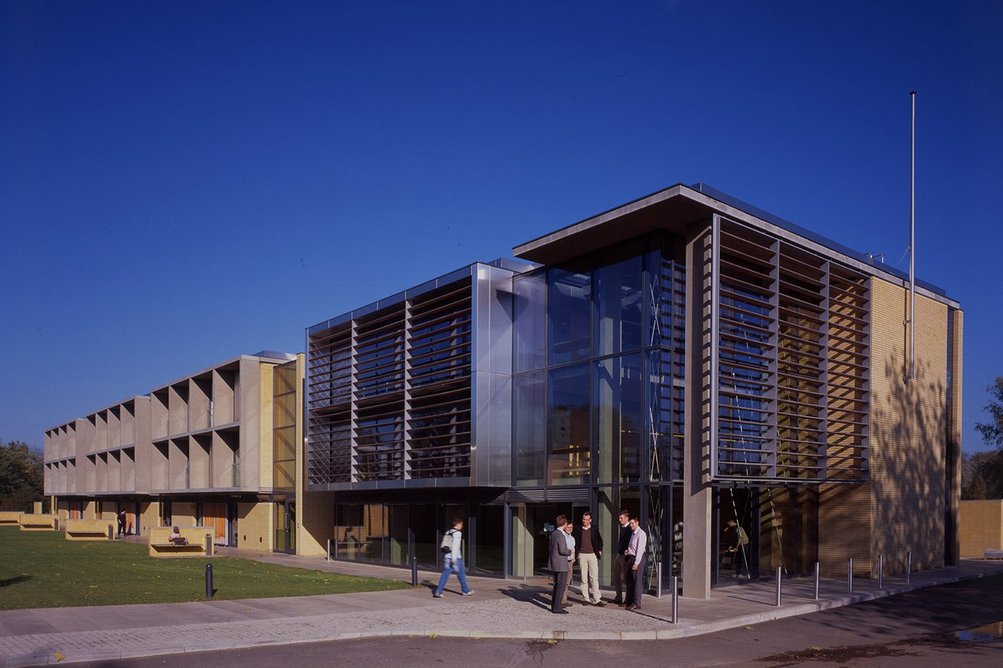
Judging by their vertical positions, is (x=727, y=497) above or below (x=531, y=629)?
above

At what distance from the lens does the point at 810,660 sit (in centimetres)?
1204

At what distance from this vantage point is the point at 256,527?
37938 mm

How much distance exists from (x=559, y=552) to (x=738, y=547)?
6617 millimetres

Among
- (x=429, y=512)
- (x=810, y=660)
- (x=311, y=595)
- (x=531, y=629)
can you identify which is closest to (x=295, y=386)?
(x=429, y=512)

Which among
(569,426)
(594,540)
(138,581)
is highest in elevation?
(569,426)

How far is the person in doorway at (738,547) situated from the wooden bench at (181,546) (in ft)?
66.2

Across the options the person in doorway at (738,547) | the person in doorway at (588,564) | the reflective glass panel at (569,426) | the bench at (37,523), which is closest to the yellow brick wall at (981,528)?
the person in doorway at (738,547)

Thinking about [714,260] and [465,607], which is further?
[714,260]

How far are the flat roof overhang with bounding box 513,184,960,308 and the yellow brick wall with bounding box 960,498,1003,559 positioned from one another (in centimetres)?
1909

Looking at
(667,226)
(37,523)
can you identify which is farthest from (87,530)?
(667,226)

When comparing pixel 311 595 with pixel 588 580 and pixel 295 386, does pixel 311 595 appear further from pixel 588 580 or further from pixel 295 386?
pixel 295 386

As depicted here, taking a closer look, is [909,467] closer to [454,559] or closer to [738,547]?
[738,547]

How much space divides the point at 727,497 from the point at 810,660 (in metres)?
8.80

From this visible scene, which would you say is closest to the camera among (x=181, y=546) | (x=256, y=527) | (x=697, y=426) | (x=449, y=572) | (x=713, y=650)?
(x=713, y=650)
